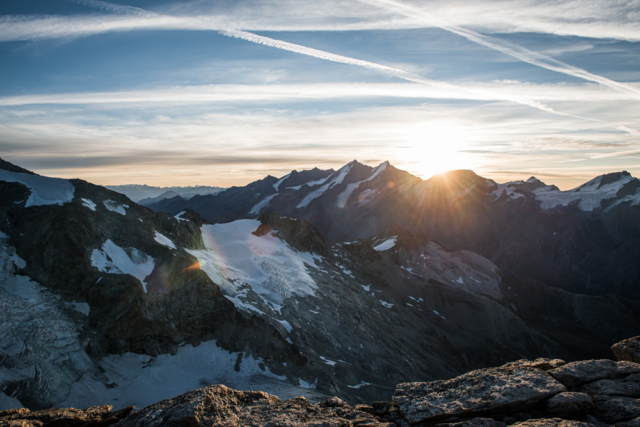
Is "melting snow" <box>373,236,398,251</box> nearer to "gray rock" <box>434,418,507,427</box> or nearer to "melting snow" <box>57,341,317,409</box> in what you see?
"melting snow" <box>57,341,317,409</box>

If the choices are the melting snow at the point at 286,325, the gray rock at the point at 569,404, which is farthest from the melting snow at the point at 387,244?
the gray rock at the point at 569,404

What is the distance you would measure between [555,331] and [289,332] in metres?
120

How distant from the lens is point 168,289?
147 ft

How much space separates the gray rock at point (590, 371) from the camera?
1041cm

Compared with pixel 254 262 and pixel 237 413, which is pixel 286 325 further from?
pixel 237 413

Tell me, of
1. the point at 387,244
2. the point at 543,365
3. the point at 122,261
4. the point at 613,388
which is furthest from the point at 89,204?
the point at 387,244

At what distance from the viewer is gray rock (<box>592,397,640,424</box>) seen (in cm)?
876

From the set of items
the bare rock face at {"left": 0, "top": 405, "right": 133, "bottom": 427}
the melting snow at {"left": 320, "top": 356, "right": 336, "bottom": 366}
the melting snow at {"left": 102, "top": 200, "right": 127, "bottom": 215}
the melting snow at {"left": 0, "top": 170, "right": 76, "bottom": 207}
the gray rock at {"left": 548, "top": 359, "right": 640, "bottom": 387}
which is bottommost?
the melting snow at {"left": 320, "top": 356, "right": 336, "bottom": 366}

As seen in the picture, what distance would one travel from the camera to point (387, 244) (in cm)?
14462

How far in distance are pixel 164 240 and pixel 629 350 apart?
54.6 m

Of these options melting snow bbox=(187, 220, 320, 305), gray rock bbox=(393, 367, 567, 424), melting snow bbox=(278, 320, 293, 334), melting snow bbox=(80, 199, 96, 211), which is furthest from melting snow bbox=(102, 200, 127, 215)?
gray rock bbox=(393, 367, 567, 424)

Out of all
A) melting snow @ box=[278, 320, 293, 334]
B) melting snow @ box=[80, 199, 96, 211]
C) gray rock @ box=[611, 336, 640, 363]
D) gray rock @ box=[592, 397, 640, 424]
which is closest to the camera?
gray rock @ box=[592, 397, 640, 424]

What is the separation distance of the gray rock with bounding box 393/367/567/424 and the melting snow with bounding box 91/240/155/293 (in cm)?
3955

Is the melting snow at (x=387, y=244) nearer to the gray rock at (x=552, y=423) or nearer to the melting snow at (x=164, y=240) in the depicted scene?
the melting snow at (x=164, y=240)
